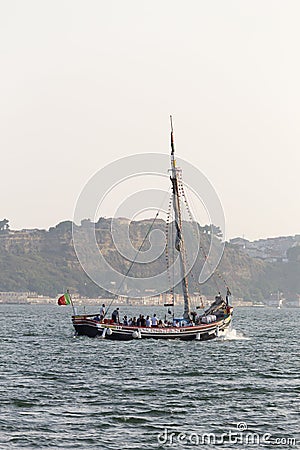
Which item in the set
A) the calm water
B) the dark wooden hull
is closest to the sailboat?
the dark wooden hull

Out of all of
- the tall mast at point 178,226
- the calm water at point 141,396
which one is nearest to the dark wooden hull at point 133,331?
the calm water at point 141,396

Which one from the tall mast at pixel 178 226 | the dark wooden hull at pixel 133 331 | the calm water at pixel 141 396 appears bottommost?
the calm water at pixel 141 396

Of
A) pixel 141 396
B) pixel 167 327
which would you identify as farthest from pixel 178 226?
pixel 141 396

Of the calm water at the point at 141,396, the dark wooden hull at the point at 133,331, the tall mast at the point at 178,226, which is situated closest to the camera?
the calm water at the point at 141,396

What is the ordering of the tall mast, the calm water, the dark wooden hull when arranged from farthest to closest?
the tall mast, the dark wooden hull, the calm water

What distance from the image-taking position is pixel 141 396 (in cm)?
4641

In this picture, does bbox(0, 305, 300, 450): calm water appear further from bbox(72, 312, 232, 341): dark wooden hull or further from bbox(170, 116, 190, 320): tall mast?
bbox(170, 116, 190, 320): tall mast

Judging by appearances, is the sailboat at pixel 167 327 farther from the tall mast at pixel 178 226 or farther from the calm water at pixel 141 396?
the calm water at pixel 141 396

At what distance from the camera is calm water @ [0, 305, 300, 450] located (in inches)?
1428

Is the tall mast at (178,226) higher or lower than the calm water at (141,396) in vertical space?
higher

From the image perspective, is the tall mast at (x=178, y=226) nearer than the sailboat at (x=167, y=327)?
No

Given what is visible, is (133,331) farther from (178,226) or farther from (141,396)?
(141,396)

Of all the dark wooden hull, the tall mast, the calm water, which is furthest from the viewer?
the tall mast

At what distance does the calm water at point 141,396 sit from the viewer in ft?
119
